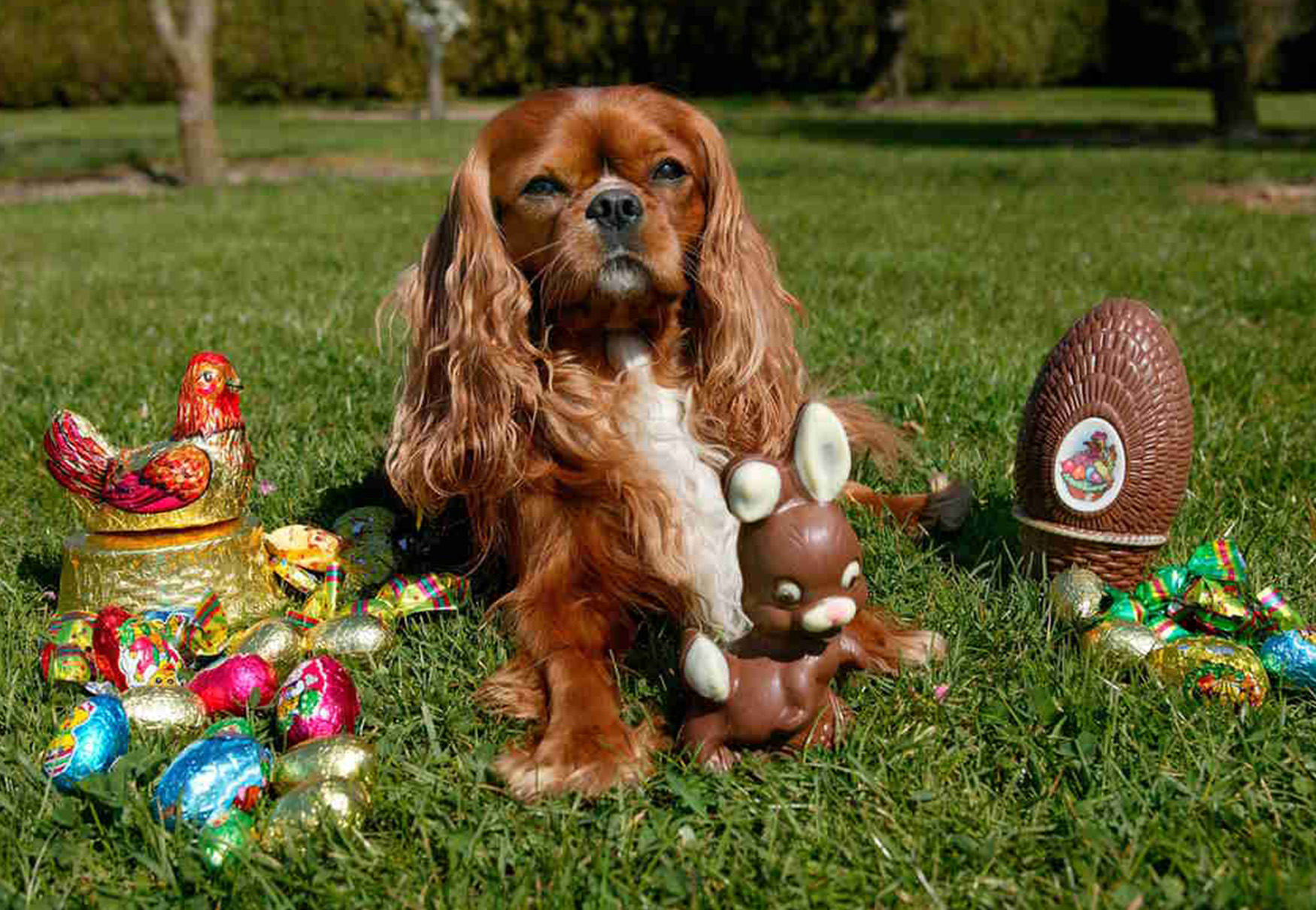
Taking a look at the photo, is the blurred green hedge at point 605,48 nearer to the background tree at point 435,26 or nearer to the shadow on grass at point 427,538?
the background tree at point 435,26

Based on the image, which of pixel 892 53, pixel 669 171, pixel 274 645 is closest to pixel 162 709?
pixel 274 645

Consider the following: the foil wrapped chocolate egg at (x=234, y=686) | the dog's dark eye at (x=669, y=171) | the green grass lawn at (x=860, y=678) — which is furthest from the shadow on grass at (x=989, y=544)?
the foil wrapped chocolate egg at (x=234, y=686)

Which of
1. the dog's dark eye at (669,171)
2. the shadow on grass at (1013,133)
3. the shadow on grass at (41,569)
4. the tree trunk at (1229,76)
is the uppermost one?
the tree trunk at (1229,76)

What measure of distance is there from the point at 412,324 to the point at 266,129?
25.3 metres

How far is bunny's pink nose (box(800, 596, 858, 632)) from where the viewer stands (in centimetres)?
202

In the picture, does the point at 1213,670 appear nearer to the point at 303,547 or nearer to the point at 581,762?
the point at 581,762

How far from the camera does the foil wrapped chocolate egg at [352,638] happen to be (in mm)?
2723

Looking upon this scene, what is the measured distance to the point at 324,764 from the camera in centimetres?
215

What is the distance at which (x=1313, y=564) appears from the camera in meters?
3.01

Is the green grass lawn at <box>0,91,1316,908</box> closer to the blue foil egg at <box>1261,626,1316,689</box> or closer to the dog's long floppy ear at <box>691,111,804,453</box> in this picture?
the blue foil egg at <box>1261,626,1316,689</box>

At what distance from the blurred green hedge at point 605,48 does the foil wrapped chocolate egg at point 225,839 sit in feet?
114

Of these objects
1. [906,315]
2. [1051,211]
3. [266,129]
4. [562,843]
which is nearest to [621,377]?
[562,843]

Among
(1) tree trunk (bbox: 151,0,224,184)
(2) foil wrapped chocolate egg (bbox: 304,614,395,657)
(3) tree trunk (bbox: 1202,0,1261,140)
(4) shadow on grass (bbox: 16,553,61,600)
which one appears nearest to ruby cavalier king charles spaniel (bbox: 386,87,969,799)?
(2) foil wrapped chocolate egg (bbox: 304,614,395,657)

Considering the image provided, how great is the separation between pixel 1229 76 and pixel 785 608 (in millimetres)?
21517
